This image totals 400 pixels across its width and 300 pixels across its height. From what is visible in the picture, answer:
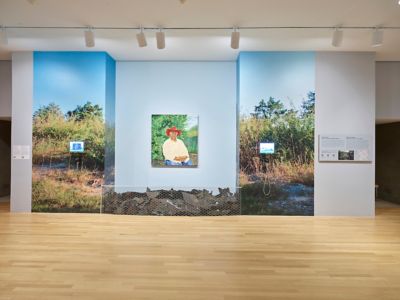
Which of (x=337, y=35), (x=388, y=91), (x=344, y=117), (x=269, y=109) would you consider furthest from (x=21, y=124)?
(x=388, y=91)

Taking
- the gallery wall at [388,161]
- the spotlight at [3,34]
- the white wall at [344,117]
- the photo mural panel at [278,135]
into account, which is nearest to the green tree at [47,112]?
the spotlight at [3,34]

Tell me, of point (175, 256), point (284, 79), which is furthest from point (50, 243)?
point (284, 79)

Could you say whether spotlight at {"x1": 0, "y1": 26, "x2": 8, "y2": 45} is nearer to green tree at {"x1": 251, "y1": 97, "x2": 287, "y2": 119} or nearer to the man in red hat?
the man in red hat

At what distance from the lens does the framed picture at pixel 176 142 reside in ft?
27.1

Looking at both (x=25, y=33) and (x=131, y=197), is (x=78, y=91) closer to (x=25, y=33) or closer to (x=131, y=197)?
(x=25, y=33)

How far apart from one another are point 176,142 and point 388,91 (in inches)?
217

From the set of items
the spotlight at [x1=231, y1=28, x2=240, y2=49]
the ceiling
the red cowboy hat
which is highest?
the ceiling

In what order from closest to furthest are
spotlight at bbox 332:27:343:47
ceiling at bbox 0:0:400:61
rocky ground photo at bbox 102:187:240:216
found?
ceiling at bbox 0:0:400:61 < spotlight at bbox 332:27:343:47 < rocky ground photo at bbox 102:187:240:216

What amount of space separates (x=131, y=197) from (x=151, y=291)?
4099mm

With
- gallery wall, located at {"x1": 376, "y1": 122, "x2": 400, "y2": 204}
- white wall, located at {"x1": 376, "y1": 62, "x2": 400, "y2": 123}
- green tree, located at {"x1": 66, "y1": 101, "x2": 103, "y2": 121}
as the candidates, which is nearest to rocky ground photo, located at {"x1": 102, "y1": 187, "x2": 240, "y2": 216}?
green tree, located at {"x1": 66, "y1": 101, "x2": 103, "y2": 121}

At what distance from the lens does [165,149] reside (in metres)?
8.27

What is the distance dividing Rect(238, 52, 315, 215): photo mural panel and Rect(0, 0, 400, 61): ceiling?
1.67ft

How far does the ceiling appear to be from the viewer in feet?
16.1

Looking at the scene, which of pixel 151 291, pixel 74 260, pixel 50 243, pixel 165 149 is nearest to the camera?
pixel 151 291
